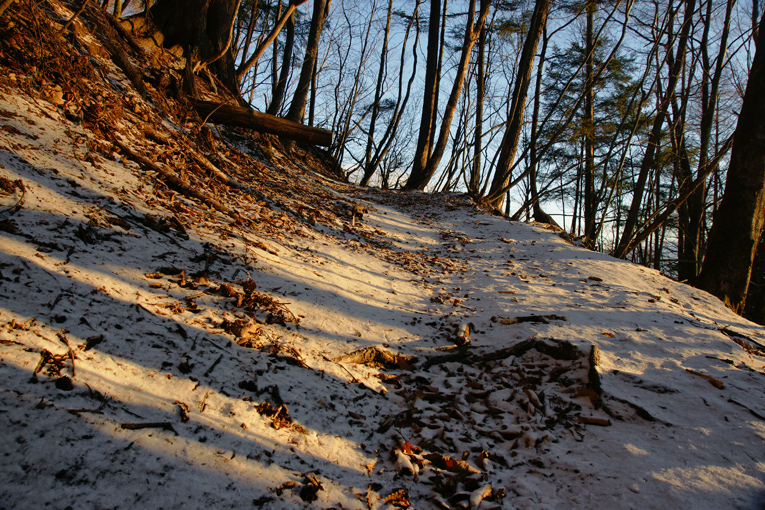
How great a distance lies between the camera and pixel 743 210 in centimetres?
505

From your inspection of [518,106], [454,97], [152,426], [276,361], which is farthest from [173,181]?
[454,97]

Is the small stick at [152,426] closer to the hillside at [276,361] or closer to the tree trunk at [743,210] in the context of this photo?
the hillside at [276,361]

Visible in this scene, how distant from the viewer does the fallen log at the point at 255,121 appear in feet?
20.7

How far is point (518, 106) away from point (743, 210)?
606 centimetres

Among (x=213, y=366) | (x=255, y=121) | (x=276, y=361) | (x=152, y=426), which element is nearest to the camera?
(x=152, y=426)

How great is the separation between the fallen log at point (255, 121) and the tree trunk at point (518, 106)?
17.1 feet

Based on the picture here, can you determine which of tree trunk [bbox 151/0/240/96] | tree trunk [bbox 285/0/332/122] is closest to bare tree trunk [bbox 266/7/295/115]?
tree trunk [bbox 285/0/332/122]

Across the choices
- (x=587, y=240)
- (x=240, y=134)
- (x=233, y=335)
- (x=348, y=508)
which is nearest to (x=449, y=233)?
(x=587, y=240)

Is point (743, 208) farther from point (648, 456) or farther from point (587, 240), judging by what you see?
point (648, 456)

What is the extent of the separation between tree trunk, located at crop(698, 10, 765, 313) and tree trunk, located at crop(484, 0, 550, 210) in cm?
473

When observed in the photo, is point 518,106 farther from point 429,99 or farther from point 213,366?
point 213,366

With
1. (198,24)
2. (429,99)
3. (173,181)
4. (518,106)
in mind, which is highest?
(429,99)

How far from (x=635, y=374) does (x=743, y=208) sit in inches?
176

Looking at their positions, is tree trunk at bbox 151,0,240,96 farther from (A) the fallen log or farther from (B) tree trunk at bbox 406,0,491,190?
(B) tree trunk at bbox 406,0,491,190
